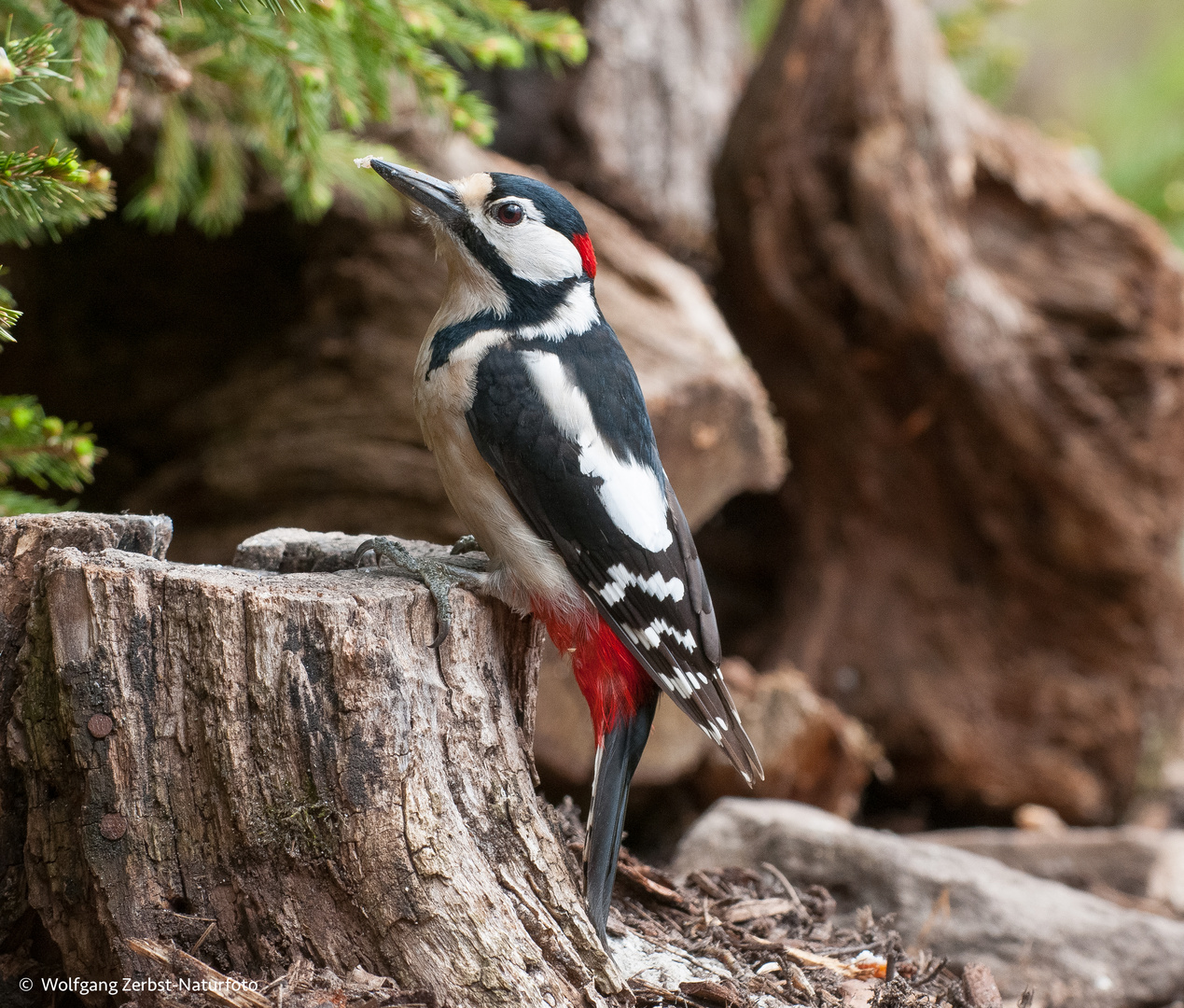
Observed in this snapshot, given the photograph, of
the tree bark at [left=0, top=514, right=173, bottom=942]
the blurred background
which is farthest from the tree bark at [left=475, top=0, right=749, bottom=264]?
the tree bark at [left=0, top=514, right=173, bottom=942]

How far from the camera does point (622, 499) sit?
203 centimetres

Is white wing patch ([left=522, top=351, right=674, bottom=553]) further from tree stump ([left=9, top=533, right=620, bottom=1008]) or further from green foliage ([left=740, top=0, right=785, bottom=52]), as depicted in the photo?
green foliage ([left=740, top=0, right=785, bottom=52])

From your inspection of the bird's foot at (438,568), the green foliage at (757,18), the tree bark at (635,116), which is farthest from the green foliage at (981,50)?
the bird's foot at (438,568)

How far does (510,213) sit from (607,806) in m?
1.22

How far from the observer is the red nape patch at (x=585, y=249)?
2209 millimetres

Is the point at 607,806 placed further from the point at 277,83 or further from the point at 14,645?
the point at 277,83

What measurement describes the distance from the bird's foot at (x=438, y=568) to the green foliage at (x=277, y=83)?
95cm

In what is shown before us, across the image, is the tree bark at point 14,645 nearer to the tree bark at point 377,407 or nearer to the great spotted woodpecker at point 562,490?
the great spotted woodpecker at point 562,490

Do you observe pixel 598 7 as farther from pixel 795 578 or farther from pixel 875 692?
pixel 875 692

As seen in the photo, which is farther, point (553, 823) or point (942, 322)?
point (942, 322)

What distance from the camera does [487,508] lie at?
203 cm

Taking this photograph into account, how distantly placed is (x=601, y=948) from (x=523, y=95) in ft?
12.4

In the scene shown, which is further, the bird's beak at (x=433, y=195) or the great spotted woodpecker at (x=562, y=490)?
the bird's beak at (x=433, y=195)

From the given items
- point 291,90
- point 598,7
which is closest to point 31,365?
point 291,90
